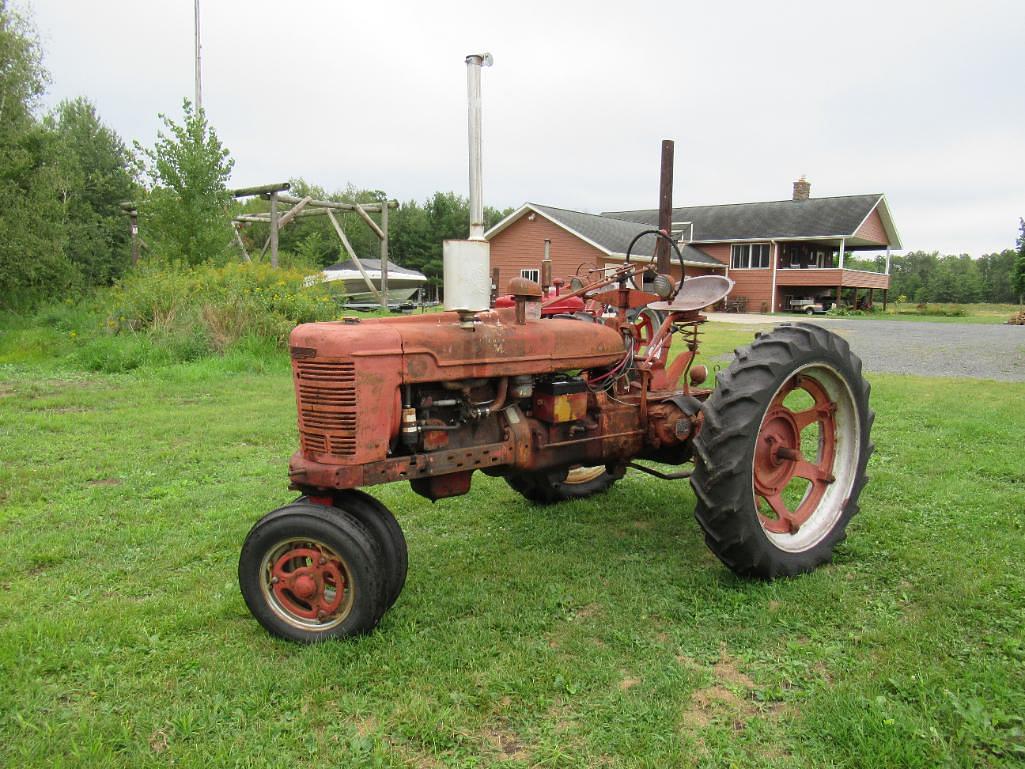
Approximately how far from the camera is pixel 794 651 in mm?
2885

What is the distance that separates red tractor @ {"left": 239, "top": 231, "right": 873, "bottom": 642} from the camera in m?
2.90

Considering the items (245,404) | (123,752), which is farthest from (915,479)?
(245,404)

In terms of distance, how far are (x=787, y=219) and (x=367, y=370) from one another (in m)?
33.1

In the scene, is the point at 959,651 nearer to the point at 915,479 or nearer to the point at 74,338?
the point at 915,479

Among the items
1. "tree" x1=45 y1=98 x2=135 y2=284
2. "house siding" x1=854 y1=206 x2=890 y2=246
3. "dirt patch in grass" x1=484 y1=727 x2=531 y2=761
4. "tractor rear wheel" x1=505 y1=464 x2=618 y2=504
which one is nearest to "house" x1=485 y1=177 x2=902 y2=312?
"house siding" x1=854 y1=206 x2=890 y2=246

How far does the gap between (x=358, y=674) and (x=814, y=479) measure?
2599mm

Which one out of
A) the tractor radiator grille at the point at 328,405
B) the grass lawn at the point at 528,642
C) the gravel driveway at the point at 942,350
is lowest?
the grass lawn at the point at 528,642

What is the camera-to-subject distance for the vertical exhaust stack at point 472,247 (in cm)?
280

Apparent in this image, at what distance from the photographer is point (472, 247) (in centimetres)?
281

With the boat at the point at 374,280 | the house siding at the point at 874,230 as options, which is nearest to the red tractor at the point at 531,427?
the boat at the point at 374,280

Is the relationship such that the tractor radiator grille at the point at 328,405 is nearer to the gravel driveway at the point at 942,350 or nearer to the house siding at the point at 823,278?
the gravel driveway at the point at 942,350

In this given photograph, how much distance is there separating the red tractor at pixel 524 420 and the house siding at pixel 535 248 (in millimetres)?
23634

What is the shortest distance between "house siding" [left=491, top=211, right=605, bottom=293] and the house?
0.04 m

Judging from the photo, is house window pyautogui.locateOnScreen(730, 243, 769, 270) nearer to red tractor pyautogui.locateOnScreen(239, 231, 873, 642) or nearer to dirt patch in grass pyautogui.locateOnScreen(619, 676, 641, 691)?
red tractor pyautogui.locateOnScreen(239, 231, 873, 642)
